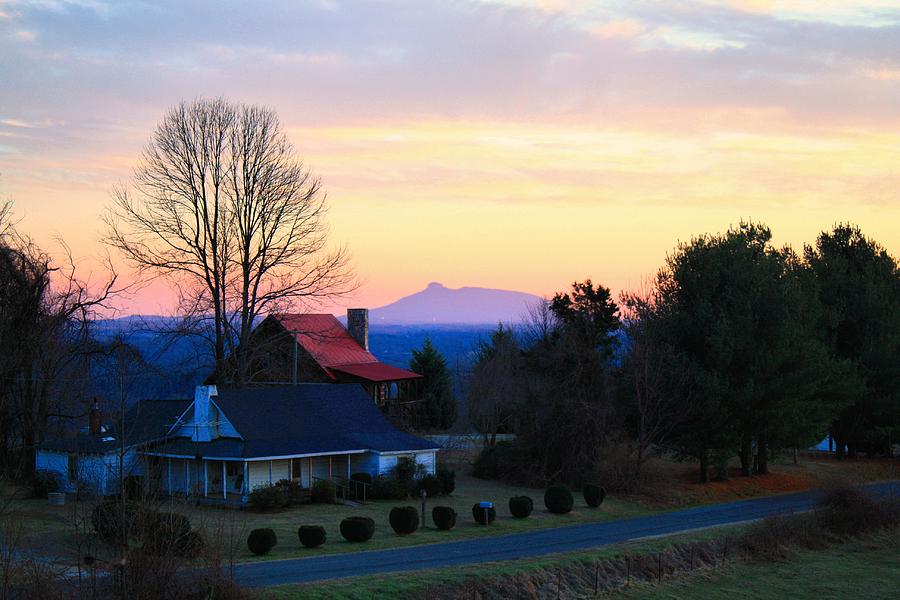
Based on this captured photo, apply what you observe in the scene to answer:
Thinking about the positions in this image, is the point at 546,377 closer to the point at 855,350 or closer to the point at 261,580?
the point at 855,350

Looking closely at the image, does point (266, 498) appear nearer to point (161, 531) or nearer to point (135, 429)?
point (135, 429)

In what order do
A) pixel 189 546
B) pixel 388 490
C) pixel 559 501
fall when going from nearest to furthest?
1. pixel 189 546
2. pixel 559 501
3. pixel 388 490

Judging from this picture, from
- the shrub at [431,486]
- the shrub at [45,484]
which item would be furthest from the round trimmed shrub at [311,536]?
the shrub at [45,484]

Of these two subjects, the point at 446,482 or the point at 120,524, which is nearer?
the point at 120,524

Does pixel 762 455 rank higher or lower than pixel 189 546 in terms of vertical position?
lower

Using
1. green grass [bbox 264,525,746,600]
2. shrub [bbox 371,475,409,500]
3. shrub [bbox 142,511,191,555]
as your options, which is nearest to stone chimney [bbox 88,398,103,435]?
shrub [bbox 371,475,409,500]

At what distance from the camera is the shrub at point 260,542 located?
2786 centimetres

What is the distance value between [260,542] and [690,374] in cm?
2619

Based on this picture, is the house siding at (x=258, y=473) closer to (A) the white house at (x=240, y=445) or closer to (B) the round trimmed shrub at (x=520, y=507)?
(A) the white house at (x=240, y=445)

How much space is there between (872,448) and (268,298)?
134ft

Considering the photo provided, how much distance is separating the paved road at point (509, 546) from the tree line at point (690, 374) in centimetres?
449

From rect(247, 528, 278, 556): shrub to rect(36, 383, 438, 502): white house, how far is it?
9215 mm

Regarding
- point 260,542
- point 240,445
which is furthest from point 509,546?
point 240,445

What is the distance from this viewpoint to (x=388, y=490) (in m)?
42.1
